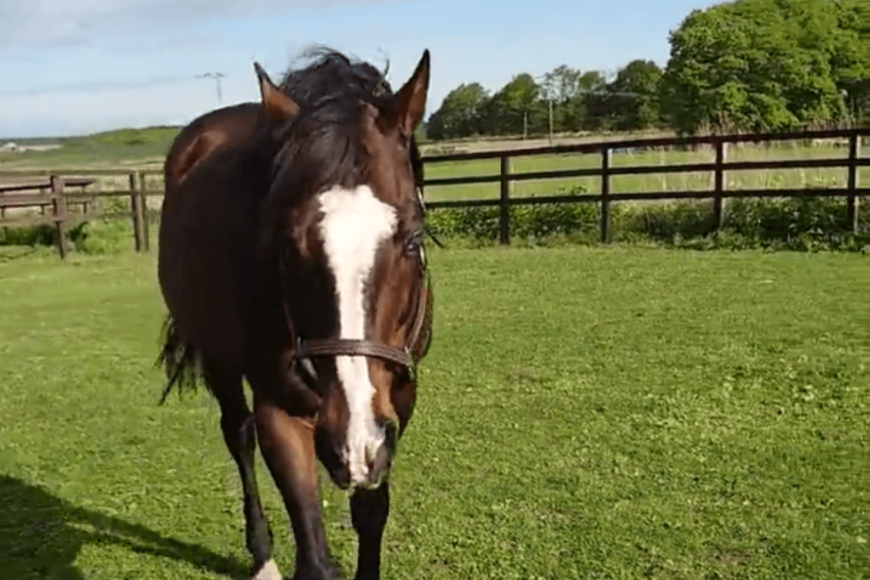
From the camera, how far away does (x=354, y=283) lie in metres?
1.86

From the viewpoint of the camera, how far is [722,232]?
1123 cm

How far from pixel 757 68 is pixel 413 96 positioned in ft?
165

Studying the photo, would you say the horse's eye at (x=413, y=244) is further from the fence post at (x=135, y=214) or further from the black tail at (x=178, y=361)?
the fence post at (x=135, y=214)

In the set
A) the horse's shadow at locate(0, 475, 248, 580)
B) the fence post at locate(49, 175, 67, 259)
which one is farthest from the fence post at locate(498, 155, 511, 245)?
the horse's shadow at locate(0, 475, 248, 580)

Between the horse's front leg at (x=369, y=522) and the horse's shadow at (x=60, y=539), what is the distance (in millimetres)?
754

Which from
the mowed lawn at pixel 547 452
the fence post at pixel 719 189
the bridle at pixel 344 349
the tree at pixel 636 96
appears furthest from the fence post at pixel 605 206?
the tree at pixel 636 96

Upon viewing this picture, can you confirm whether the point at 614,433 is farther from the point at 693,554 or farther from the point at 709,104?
the point at 709,104

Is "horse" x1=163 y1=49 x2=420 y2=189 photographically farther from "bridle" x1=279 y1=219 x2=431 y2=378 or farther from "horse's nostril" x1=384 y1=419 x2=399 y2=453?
"horse's nostril" x1=384 y1=419 x2=399 y2=453

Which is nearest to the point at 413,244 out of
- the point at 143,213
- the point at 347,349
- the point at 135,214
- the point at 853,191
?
the point at 347,349

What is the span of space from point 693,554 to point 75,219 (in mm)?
13343

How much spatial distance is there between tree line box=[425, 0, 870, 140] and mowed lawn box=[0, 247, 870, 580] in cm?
3486

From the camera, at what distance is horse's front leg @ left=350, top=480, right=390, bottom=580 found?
9.16 ft

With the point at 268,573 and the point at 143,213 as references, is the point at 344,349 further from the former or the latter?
the point at 143,213

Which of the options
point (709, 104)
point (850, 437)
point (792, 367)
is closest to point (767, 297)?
point (792, 367)
